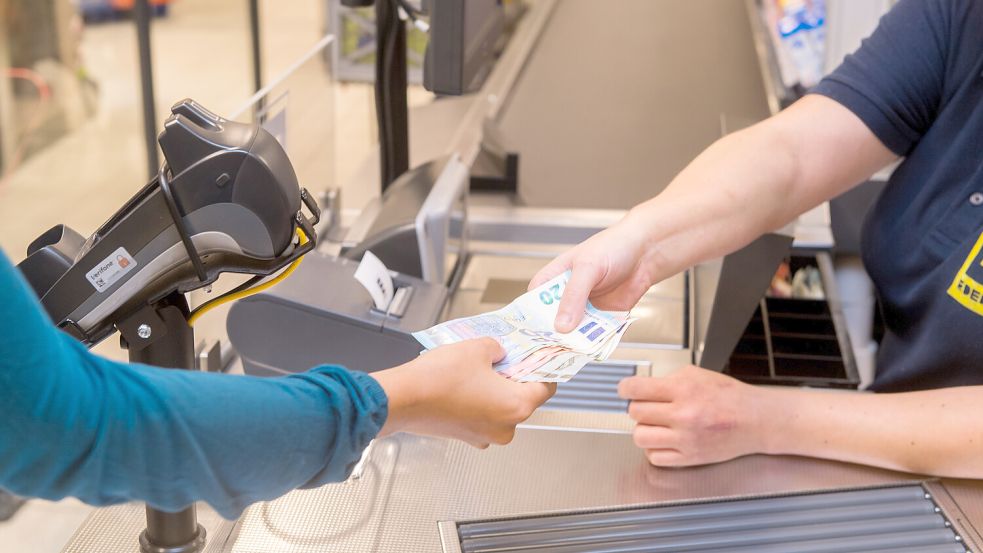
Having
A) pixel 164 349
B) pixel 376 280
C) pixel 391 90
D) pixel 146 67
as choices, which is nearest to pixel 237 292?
pixel 164 349

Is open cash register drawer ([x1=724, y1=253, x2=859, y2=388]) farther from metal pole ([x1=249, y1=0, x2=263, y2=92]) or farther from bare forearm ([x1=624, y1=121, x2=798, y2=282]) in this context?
metal pole ([x1=249, y1=0, x2=263, y2=92])

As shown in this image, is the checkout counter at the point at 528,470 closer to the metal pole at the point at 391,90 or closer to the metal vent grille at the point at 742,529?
the metal vent grille at the point at 742,529

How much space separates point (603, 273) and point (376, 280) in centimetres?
33

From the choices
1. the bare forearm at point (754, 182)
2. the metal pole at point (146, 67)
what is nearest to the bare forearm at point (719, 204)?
the bare forearm at point (754, 182)

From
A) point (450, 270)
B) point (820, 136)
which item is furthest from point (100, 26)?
point (820, 136)

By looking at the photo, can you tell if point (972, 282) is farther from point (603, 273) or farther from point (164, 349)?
point (164, 349)

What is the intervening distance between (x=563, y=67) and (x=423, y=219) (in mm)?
2313

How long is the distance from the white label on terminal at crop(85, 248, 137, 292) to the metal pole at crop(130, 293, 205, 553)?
0.06 m

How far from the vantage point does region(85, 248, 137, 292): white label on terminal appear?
3.08 ft

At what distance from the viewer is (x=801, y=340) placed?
72.2 inches

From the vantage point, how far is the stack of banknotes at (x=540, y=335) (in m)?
1.19

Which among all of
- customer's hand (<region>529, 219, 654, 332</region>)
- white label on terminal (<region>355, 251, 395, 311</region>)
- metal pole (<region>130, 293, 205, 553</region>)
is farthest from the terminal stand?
customer's hand (<region>529, 219, 654, 332</region>)

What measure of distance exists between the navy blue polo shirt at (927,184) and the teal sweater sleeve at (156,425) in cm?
96

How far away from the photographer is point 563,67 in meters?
3.77
